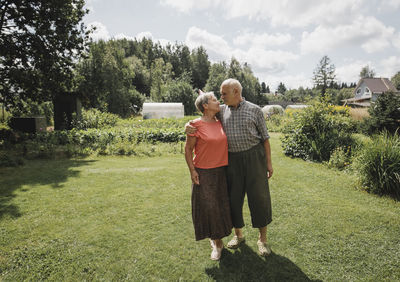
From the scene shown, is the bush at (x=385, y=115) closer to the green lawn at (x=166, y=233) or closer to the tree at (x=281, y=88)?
the green lawn at (x=166, y=233)

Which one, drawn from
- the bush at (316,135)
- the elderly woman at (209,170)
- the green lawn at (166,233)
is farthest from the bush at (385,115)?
the elderly woman at (209,170)

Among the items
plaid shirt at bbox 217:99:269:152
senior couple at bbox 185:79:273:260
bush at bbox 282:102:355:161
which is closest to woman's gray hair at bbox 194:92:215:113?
senior couple at bbox 185:79:273:260

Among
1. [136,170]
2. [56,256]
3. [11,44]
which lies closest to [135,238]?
[56,256]

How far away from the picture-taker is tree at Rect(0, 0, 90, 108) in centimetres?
951

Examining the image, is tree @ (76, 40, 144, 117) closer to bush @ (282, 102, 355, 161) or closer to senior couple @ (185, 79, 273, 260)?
bush @ (282, 102, 355, 161)

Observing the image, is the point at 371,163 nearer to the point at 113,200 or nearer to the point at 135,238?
the point at 135,238

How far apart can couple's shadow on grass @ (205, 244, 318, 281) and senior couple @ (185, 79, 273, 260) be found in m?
0.19

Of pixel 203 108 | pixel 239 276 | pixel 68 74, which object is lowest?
pixel 239 276

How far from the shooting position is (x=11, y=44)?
9453 mm

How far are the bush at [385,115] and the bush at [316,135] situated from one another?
3.09 meters

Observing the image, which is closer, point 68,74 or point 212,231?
point 212,231

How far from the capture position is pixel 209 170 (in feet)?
8.51

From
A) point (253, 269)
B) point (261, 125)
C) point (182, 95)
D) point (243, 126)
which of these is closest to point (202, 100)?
point (243, 126)

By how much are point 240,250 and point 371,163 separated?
12.7 ft
